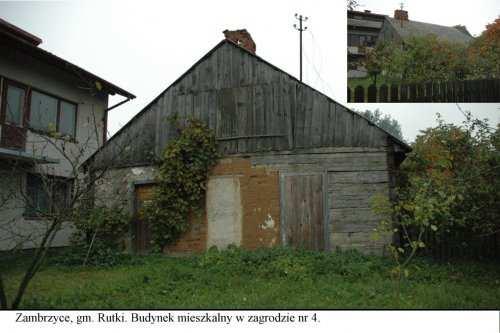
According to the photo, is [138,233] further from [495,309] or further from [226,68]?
[495,309]

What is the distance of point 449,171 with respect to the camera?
10336 mm

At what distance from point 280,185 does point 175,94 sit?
3959 mm

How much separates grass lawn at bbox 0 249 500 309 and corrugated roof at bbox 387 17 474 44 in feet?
13.3

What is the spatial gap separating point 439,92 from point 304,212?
4294 millimetres

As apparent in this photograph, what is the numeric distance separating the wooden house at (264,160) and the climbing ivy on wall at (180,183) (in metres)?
0.25

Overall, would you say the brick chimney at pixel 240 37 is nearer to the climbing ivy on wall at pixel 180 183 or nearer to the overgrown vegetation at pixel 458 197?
→ the climbing ivy on wall at pixel 180 183

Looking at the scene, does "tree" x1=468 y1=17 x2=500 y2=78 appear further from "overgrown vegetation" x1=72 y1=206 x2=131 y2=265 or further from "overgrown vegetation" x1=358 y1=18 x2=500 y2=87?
"overgrown vegetation" x1=72 y1=206 x2=131 y2=265

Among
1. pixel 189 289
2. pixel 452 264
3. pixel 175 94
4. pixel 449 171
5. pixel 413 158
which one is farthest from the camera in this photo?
pixel 413 158

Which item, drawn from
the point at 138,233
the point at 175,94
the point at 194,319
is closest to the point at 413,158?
the point at 175,94

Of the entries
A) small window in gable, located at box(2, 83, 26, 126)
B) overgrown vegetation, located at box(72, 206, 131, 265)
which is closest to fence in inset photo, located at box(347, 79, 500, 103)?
overgrown vegetation, located at box(72, 206, 131, 265)

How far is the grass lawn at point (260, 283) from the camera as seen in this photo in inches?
257

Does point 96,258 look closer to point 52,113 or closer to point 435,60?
point 52,113

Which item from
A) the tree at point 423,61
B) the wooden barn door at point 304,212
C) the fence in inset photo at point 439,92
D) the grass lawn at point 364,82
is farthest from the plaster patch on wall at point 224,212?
the tree at point 423,61

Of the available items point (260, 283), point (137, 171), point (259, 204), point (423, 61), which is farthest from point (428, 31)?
point (137, 171)
